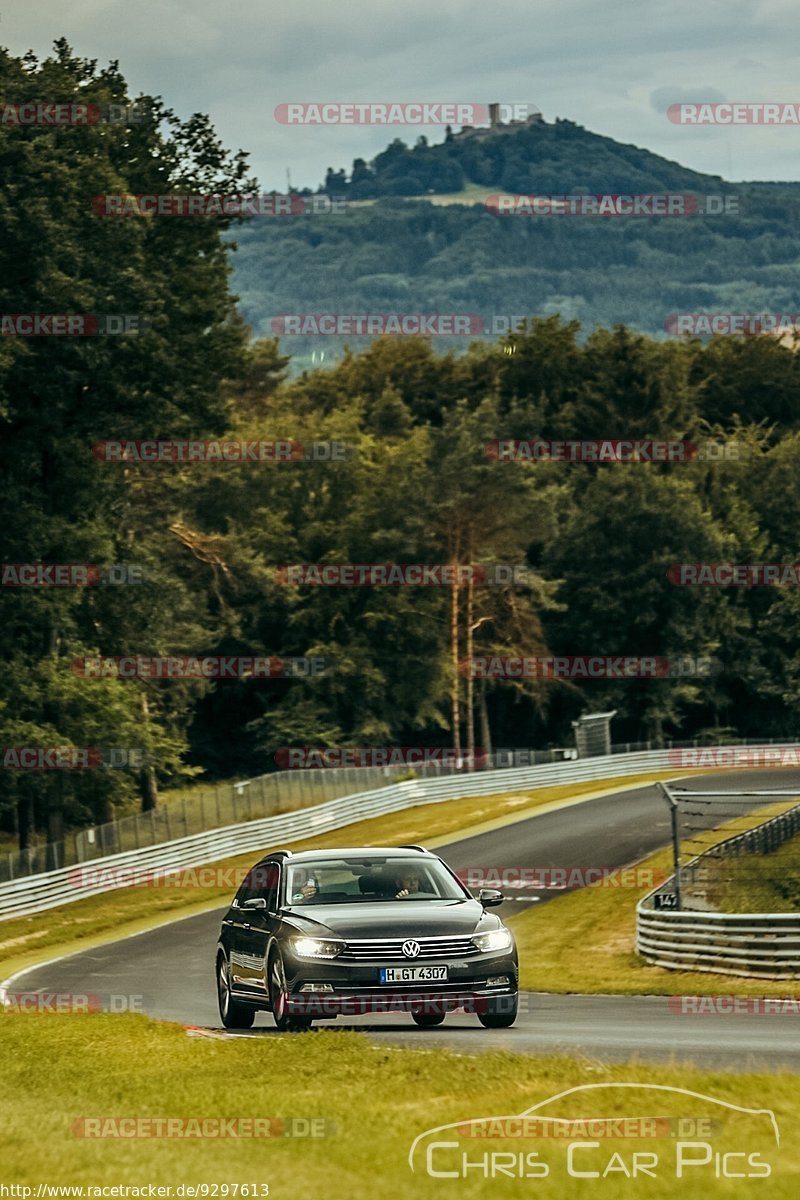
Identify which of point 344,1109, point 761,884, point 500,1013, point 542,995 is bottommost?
point 761,884

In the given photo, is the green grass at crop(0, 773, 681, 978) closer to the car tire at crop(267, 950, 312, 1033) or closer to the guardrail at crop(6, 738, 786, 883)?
the guardrail at crop(6, 738, 786, 883)

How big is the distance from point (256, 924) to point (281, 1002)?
1039 mm

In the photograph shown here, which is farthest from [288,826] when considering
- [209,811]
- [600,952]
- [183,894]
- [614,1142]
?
[614,1142]

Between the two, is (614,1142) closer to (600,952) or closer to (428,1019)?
(428,1019)

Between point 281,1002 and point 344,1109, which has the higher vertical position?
point 344,1109

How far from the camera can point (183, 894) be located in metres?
44.8

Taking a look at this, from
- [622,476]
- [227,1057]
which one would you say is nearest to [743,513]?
[622,476]

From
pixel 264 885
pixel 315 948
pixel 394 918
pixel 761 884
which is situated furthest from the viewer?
pixel 761 884

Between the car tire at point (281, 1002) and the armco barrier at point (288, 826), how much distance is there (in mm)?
27100

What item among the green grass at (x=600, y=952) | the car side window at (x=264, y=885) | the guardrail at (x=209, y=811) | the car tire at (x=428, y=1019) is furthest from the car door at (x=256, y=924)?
the guardrail at (x=209, y=811)

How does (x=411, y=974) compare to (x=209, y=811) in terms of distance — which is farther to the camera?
(x=209, y=811)

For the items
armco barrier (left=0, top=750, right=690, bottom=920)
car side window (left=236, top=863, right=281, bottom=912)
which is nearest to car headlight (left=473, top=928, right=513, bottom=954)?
car side window (left=236, top=863, right=281, bottom=912)

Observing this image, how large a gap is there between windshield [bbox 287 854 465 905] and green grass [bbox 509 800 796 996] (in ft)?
21.3

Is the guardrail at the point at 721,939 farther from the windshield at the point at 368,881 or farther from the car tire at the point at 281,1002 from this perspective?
the car tire at the point at 281,1002
